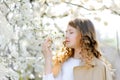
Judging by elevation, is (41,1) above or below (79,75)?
above

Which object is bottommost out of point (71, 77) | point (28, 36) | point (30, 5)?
point (71, 77)

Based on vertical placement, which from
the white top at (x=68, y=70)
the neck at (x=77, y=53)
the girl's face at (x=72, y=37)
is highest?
the girl's face at (x=72, y=37)

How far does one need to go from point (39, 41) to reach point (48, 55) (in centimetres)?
96

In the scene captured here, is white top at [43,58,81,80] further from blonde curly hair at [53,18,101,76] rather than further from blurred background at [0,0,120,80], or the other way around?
blurred background at [0,0,120,80]

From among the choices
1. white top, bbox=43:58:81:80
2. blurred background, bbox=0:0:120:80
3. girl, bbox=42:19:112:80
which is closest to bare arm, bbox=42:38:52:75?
girl, bbox=42:19:112:80

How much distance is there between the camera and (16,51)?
3.62 metres

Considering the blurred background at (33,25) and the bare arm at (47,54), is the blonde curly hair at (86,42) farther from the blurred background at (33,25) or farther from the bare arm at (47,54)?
the blurred background at (33,25)

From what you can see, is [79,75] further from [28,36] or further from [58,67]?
[28,36]

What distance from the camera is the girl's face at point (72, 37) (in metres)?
2.87

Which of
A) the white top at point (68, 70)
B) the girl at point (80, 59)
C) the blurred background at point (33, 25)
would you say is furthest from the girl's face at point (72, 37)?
the blurred background at point (33, 25)

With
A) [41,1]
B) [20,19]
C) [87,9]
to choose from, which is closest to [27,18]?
[20,19]

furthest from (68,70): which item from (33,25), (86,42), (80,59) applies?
(33,25)

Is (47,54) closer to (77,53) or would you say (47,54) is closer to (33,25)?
(77,53)

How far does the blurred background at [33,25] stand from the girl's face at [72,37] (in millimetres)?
681
